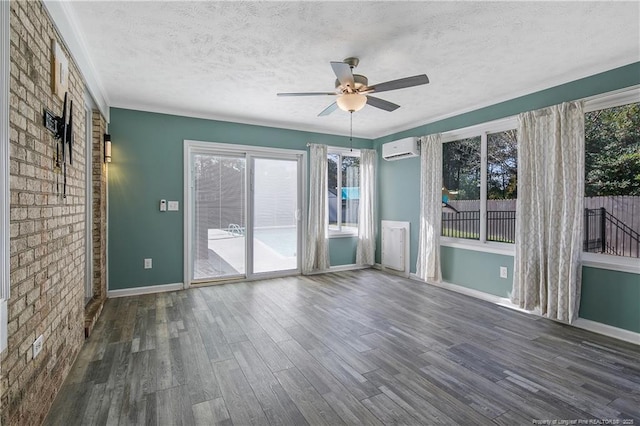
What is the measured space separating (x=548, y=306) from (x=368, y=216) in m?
3.13

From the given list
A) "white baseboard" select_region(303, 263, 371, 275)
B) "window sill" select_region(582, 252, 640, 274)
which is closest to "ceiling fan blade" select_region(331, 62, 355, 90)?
"window sill" select_region(582, 252, 640, 274)

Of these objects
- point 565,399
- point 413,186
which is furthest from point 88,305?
point 413,186

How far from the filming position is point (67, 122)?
7.52 ft

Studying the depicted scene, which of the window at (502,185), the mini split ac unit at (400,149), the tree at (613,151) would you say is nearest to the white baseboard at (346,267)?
the mini split ac unit at (400,149)

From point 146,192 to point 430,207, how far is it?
160 inches

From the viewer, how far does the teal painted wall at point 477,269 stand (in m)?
3.97

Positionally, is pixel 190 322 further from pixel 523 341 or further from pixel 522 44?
pixel 522 44

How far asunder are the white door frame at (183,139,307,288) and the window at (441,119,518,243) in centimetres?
227

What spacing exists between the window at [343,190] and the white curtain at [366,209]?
0.37 ft

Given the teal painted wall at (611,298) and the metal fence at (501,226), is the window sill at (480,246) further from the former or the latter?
the teal painted wall at (611,298)

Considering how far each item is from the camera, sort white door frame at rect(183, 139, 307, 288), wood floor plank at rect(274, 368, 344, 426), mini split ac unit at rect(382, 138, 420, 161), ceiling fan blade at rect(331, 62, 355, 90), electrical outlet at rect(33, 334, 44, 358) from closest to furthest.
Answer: electrical outlet at rect(33, 334, 44, 358), wood floor plank at rect(274, 368, 344, 426), ceiling fan blade at rect(331, 62, 355, 90), white door frame at rect(183, 139, 307, 288), mini split ac unit at rect(382, 138, 420, 161)

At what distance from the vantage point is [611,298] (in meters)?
3.03

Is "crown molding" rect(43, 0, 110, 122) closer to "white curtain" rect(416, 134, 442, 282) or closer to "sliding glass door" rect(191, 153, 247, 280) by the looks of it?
"sliding glass door" rect(191, 153, 247, 280)

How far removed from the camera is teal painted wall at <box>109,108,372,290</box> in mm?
4238
